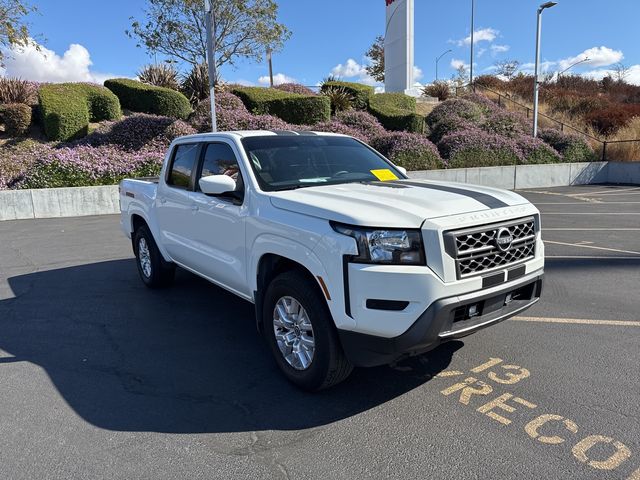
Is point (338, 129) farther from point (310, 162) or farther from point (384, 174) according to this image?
point (310, 162)

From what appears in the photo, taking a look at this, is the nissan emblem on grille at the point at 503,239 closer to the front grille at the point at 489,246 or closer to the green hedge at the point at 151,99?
the front grille at the point at 489,246

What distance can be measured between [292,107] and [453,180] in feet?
21.8

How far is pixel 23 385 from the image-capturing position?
12.3 ft

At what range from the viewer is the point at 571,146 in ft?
69.2

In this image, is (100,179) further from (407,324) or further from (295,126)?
(407,324)

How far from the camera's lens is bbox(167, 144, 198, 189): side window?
16.4 ft

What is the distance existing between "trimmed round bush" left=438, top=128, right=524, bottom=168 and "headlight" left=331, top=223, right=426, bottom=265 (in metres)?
16.3

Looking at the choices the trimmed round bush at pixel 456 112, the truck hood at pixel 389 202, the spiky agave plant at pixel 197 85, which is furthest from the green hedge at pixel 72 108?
the truck hood at pixel 389 202

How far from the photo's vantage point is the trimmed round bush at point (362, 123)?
61.9ft

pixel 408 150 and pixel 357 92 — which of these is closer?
pixel 408 150

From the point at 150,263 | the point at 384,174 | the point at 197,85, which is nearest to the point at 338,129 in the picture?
the point at 197,85

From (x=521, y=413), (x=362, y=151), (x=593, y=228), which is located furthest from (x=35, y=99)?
(x=521, y=413)

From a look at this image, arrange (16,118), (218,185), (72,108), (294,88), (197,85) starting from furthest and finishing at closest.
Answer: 1. (294,88)
2. (197,85)
3. (72,108)
4. (16,118)
5. (218,185)

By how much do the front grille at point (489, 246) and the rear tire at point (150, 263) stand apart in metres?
3.78
